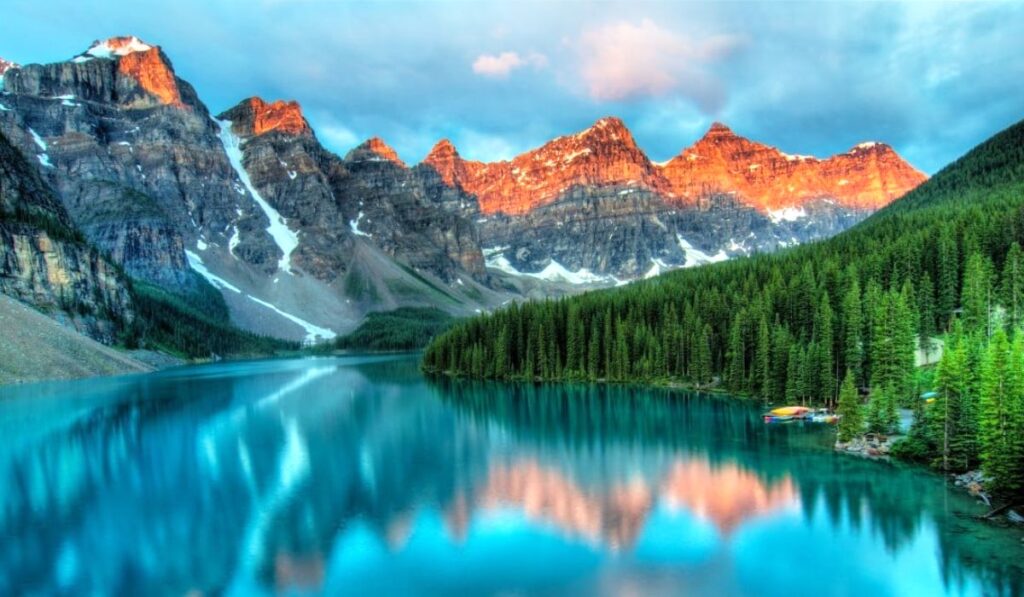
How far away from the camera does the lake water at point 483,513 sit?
26.1 m

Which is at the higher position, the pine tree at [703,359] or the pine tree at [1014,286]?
the pine tree at [1014,286]

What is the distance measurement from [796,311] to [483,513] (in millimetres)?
55723

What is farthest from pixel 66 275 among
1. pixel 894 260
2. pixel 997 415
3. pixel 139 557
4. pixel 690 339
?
pixel 997 415

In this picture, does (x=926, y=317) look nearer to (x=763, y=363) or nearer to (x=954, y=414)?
(x=763, y=363)

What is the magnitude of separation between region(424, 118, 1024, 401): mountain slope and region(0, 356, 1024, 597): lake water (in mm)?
11845

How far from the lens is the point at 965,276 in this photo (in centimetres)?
6544

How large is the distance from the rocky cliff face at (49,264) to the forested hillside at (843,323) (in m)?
81.4

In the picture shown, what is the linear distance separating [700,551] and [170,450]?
41.3m

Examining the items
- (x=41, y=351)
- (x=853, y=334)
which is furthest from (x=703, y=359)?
(x=41, y=351)

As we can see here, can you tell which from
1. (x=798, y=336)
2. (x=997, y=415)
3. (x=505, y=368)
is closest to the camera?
(x=997, y=415)

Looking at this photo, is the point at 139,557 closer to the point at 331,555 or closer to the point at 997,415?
the point at 331,555

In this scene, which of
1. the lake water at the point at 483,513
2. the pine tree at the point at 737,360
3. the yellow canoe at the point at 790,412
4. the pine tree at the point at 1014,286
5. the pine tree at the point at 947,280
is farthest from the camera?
the pine tree at the point at 737,360

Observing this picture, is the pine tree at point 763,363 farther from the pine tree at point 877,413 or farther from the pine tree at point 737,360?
the pine tree at point 877,413

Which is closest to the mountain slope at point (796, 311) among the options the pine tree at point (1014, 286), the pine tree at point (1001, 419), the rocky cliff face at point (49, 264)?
the pine tree at point (1014, 286)
